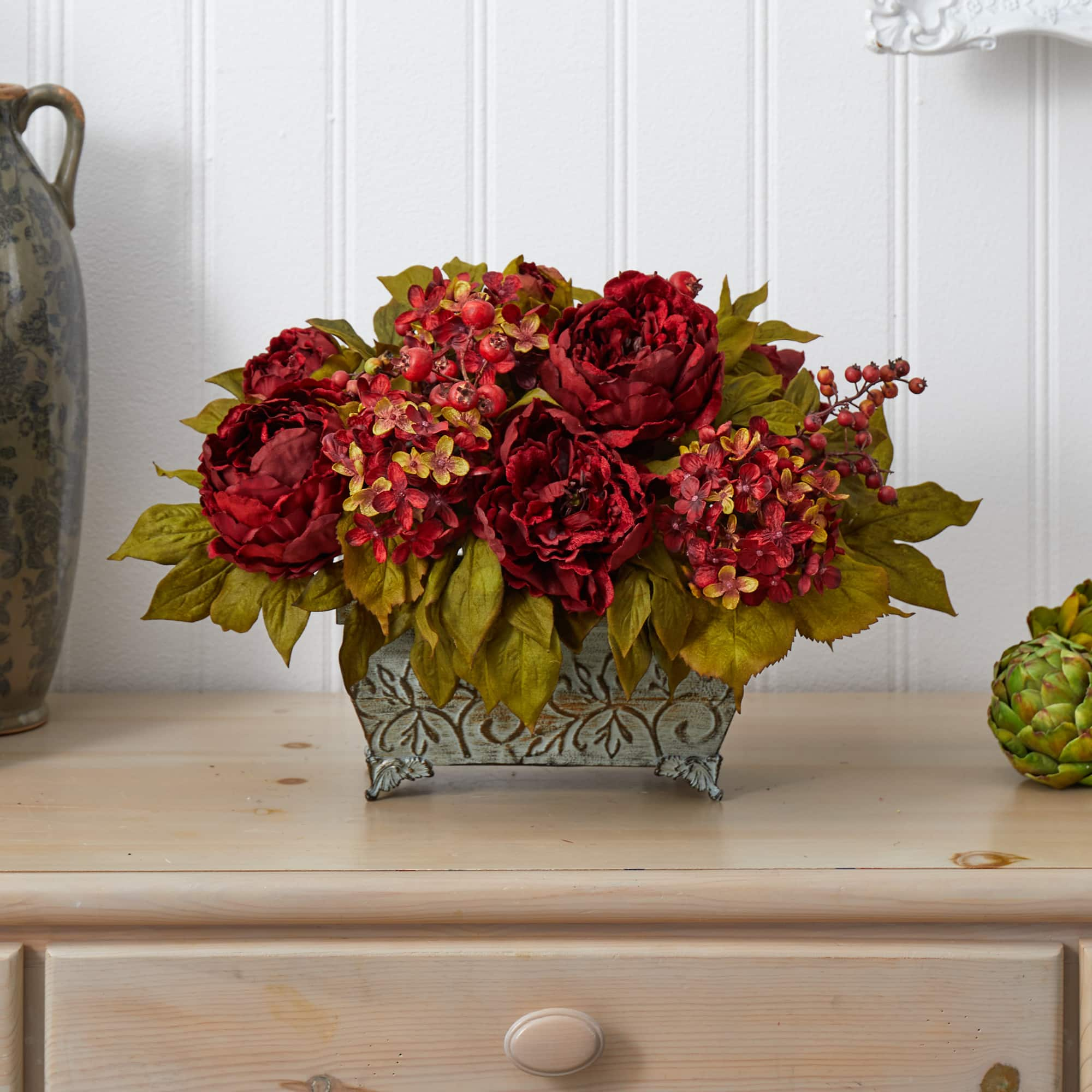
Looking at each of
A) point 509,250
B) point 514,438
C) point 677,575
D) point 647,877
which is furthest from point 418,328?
point 509,250

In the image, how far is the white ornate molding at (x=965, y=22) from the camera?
94cm

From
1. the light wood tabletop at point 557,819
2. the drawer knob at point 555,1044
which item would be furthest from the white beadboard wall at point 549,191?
the drawer knob at point 555,1044

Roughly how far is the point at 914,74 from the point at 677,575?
70 centimetres

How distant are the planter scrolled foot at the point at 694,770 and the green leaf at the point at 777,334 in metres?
0.29

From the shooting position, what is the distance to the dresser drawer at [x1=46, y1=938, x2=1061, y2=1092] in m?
0.54

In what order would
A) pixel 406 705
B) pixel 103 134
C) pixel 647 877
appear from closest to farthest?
pixel 647 877 → pixel 406 705 → pixel 103 134

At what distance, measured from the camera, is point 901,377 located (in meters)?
0.60

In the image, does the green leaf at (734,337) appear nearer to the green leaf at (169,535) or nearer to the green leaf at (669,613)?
the green leaf at (669,613)

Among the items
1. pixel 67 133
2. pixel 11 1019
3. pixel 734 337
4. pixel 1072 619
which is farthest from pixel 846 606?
pixel 67 133

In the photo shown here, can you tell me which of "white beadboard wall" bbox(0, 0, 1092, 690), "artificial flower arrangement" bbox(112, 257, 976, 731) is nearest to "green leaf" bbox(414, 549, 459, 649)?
"artificial flower arrangement" bbox(112, 257, 976, 731)

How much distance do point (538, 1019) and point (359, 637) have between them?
0.81ft

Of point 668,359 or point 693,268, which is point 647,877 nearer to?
point 668,359

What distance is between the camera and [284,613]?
0.61 m

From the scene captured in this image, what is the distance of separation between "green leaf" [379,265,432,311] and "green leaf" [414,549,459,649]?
193 millimetres
